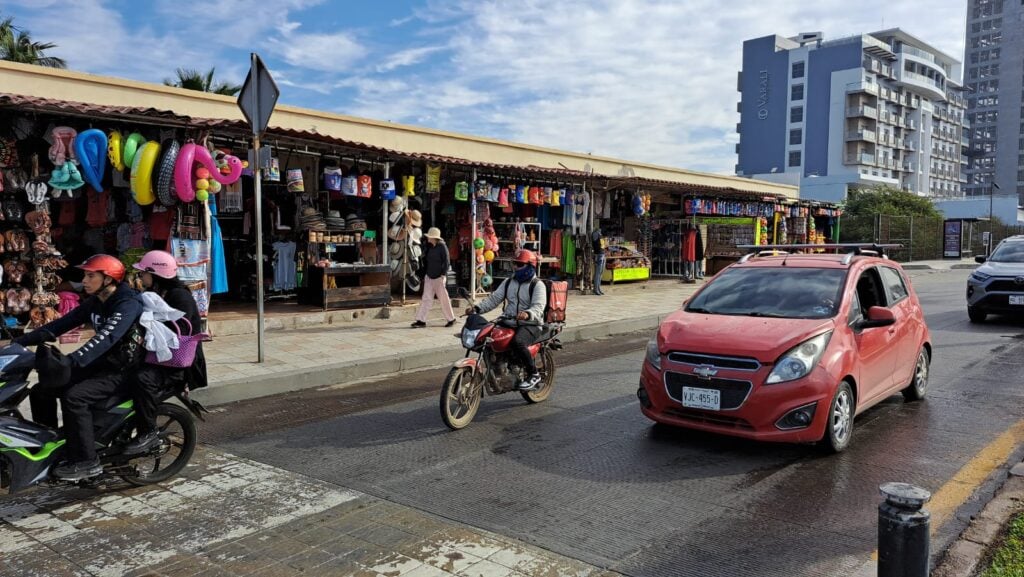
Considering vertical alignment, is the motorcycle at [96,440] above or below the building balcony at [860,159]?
below

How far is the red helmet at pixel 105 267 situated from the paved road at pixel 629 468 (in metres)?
1.77

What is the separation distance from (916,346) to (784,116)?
92177 mm

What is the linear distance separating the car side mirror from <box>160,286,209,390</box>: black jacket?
518cm

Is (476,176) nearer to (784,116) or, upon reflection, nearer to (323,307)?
(323,307)

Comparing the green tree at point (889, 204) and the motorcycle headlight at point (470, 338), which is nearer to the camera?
the motorcycle headlight at point (470, 338)

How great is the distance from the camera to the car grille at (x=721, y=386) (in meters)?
5.52

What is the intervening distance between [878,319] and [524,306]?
314 cm

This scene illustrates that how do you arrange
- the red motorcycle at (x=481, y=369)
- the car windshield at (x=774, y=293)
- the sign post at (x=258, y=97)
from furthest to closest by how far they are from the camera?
1. the sign post at (x=258, y=97)
2. the red motorcycle at (x=481, y=369)
3. the car windshield at (x=774, y=293)

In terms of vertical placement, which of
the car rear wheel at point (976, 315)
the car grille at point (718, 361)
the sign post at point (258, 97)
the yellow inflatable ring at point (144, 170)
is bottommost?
the car rear wheel at point (976, 315)

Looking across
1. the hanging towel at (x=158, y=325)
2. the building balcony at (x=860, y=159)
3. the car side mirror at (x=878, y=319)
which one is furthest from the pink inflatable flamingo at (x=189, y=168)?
the building balcony at (x=860, y=159)

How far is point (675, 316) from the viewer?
6.55 meters

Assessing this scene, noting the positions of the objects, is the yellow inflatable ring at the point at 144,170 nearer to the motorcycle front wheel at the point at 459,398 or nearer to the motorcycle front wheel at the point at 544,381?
the motorcycle front wheel at the point at 459,398

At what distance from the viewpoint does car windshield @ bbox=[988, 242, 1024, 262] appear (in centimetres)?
1412

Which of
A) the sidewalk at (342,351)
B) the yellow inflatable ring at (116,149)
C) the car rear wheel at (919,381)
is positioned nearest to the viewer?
the car rear wheel at (919,381)
